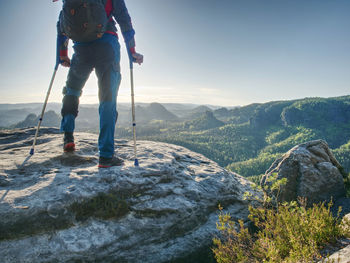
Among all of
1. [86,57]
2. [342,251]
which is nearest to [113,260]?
[342,251]

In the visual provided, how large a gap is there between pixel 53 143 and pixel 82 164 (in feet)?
7.91

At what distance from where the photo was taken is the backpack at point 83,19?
444 centimetres

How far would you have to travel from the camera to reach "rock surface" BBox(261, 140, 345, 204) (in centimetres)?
717

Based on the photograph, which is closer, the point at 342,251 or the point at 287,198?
the point at 342,251

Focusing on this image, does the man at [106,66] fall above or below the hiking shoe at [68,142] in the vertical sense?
above

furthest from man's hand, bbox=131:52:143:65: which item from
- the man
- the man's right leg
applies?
the man's right leg

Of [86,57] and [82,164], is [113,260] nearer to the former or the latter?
[82,164]

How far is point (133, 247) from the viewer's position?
4023mm

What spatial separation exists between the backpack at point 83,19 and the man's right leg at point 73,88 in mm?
606

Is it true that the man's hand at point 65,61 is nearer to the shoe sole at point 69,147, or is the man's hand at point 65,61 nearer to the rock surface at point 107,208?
the shoe sole at point 69,147

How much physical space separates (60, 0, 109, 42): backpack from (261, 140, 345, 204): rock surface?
22.2 feet

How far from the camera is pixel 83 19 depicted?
177 inches

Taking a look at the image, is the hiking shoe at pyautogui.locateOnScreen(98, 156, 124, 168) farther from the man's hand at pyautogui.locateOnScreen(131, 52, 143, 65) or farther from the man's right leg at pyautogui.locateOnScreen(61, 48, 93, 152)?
the man's hand at pyautogui.locateOnScreen(131, 52, 143, 65)

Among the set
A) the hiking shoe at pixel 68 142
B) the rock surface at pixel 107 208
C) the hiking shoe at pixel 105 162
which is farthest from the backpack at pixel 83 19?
the rock surface at pixel 107 208
